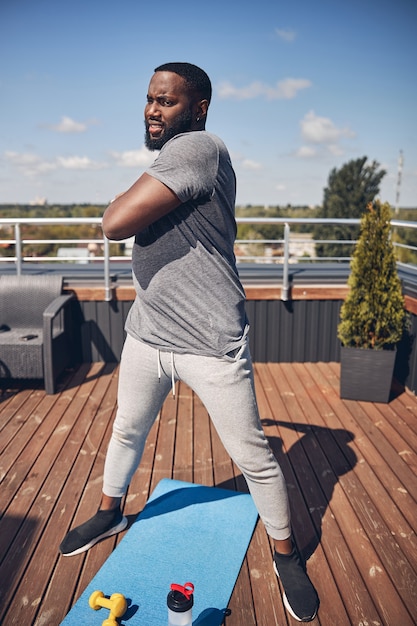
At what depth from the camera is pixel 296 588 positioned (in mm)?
1610

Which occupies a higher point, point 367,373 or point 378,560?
point 367,373

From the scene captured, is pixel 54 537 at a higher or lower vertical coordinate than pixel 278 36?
lower

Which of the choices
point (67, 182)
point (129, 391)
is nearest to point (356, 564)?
point (129, 391)

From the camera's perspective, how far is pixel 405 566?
71.6 inches

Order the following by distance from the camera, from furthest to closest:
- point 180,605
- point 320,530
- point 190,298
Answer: point 320,530 → point 190,298 → point 180,605

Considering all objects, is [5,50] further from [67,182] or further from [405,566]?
[405,566]

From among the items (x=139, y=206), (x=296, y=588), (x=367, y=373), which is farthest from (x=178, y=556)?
(x=367, y=373)

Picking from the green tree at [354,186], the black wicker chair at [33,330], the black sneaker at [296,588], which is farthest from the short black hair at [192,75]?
the green tree at [354,186]

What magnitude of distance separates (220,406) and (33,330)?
9.29 feet

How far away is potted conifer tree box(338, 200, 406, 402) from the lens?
3324 millimetres

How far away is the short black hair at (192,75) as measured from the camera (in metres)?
1.31

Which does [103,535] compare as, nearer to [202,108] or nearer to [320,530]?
[320,530]

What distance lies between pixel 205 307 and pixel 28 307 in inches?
114

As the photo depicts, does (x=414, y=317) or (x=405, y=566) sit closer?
(x=405, y=566)
